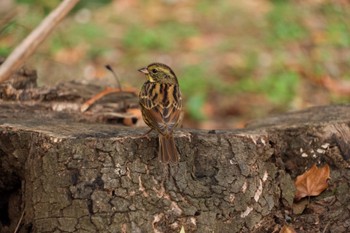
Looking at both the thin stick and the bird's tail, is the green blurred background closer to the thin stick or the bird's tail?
the bird's tail

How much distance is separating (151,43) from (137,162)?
632cm

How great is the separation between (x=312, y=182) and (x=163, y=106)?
1.11 m

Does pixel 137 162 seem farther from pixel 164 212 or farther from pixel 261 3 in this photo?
pixel 261 3

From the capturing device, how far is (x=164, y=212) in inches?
168

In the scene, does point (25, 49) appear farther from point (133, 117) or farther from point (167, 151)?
point (133, 117)

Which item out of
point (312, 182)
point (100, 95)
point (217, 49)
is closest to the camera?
point (312, 182)

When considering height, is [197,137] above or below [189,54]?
below

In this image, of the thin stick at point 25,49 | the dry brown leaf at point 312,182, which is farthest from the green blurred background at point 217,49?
the thin stick at point 25,49

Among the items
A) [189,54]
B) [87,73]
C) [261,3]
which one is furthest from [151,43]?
[261,3]

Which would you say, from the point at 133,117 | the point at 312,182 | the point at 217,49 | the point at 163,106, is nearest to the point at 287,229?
the point at 312,182

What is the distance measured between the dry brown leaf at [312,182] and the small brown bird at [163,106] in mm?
913

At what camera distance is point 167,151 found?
4316mm

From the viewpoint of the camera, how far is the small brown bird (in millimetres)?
4352

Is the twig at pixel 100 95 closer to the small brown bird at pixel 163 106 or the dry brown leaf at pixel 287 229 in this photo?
the small brown bird at pixel 163 106
